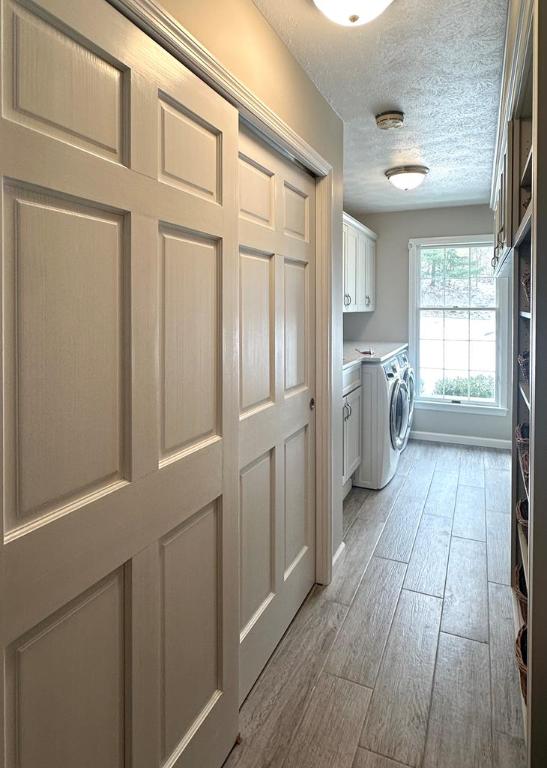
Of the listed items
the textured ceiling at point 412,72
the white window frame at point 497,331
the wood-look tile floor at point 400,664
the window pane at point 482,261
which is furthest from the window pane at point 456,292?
the wood-look tile floor at point 400,664

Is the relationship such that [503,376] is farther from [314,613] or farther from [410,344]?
[314,613]

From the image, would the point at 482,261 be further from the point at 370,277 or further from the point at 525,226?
the point at 525,226

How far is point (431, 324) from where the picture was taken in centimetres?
515

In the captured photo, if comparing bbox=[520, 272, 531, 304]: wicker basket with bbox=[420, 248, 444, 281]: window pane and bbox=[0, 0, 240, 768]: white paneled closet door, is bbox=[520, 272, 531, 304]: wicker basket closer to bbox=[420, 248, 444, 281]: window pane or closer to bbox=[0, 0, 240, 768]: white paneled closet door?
bbox=[0, 0, 240, 768]: white paneled closet door

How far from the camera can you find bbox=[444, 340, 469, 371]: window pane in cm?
504

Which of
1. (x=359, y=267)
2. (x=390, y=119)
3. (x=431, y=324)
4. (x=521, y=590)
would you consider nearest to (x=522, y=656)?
(x=521, y=590)

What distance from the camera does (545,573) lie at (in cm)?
118

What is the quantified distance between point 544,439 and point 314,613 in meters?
1.50

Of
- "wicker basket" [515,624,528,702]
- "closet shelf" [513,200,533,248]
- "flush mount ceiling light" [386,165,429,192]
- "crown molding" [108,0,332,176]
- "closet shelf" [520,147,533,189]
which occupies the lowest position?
"wicker basket" [515,624,528,702]

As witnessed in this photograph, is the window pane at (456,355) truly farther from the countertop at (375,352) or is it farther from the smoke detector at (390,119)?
the smoke detector at (390,119)

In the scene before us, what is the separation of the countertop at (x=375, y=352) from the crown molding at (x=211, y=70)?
5.76 feet

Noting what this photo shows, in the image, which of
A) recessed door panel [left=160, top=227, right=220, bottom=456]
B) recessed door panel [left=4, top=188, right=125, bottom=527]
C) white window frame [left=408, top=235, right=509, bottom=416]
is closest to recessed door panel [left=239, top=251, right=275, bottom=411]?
recessed door panel [left=160, top=227, right=220, bottom=456]

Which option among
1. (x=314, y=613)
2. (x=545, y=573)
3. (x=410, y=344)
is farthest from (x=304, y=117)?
(x=410, y=344)

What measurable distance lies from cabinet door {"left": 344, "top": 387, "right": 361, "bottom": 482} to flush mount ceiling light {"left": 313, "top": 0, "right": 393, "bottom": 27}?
7.38 ft
